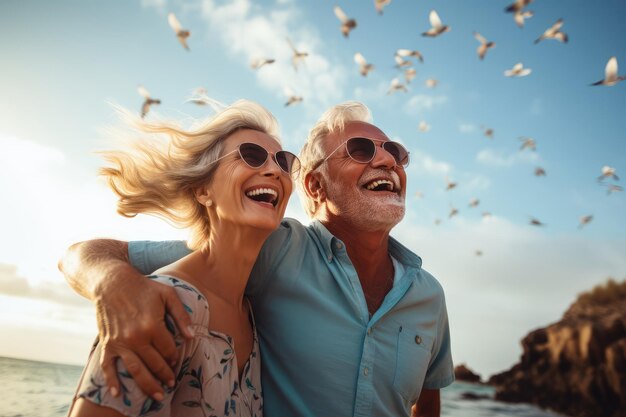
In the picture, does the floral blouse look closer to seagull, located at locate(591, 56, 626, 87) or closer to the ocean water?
seagull, located at locate(591, 56, 626, 87)

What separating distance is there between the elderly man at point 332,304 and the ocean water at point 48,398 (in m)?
22.2

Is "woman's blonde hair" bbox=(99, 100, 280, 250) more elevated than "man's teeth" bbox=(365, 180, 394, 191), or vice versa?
"man's teeth" bbox=(365, 180, 394, 191)

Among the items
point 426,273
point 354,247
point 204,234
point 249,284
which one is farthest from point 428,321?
point 204,234

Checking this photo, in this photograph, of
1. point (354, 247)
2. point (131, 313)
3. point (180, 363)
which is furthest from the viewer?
point (354, 247)

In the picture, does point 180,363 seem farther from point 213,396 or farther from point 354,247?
point 354,247

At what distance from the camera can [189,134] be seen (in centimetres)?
290

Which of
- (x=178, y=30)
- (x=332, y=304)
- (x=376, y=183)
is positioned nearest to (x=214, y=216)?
(x=332, y=304)

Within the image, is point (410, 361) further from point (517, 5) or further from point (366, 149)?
point (517, 5)

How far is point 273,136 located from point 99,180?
1.19 m

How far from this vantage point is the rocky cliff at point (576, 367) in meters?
22.2

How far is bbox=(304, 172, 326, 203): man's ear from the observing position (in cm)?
426

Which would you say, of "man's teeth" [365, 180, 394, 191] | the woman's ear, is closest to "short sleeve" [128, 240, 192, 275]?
the woman's ear

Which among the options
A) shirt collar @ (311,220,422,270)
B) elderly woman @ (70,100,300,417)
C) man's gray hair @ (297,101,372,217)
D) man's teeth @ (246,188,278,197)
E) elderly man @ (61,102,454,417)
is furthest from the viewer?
man's gray hair @ (297,101,372,217)

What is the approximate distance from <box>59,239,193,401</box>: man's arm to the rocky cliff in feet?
84.5
